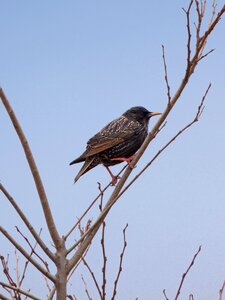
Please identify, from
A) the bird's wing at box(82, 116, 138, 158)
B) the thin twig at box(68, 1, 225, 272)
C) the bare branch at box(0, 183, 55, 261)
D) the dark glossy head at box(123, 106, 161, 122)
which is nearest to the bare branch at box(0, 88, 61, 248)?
the bare branch at box(0, 183, 55, 261)

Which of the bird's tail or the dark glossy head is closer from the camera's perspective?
the bird's tail

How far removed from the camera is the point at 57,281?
2699 millimetres

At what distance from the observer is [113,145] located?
557cm

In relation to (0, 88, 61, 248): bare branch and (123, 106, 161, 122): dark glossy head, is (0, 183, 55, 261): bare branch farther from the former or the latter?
(123, 106, 161, 122): dark glossy head

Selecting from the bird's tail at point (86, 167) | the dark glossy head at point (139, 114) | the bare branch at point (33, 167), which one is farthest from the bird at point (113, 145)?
the bare branch at point (33, 167)

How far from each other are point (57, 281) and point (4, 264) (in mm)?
1521

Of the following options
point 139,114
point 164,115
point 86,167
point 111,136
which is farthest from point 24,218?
point 139,114

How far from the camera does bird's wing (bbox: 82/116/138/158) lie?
5.61 metres

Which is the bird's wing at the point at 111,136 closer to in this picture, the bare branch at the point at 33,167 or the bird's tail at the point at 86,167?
the bird's tail at the point at 86,167

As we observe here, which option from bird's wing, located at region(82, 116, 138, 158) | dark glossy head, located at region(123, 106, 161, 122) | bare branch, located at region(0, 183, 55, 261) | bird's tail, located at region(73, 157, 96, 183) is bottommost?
bare branch, located at region(0, 183, 55, 261)

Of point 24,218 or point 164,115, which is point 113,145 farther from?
point 24,218

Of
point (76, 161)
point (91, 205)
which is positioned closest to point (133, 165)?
point (91, 205)

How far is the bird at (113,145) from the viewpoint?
5574 mm

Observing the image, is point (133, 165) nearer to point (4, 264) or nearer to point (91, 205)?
point (91, 205)
